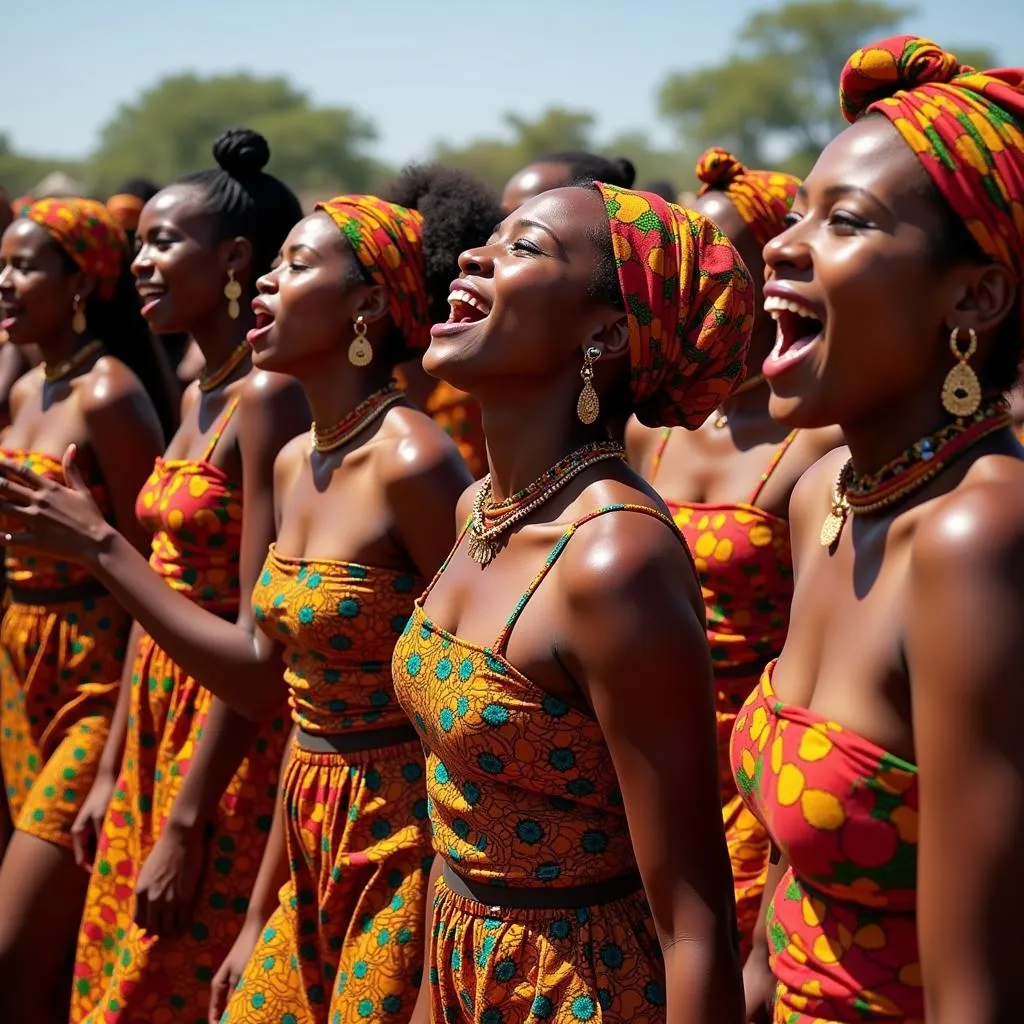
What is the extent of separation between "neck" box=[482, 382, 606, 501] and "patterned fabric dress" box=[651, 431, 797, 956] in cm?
130

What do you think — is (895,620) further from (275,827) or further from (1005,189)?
(275,827)

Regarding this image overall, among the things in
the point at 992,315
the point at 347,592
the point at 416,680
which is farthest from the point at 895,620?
the point at 347,592

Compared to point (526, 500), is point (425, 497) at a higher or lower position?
higher

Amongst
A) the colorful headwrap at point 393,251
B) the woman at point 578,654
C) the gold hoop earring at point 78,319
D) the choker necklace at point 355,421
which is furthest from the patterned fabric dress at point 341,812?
the gold hoop earring at point 78,319

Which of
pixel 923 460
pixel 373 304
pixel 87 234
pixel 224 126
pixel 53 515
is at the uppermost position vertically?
pixel 224 126

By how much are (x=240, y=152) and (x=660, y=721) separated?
10.7 feet

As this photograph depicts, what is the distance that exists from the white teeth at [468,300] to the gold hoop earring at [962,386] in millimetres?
944

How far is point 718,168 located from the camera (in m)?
4.46

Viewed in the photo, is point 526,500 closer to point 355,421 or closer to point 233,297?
point 355,421

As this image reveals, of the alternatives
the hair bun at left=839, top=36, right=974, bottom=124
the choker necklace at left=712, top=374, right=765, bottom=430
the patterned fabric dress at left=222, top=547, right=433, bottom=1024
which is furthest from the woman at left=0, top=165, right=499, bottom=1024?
the hair bun at left=839, top=36, right=974, bottom=124

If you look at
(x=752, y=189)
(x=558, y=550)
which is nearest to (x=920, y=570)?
(x=558, y=550)

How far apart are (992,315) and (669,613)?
2.20ft

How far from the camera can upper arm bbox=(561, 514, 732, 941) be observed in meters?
2.28

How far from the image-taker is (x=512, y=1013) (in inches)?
100
